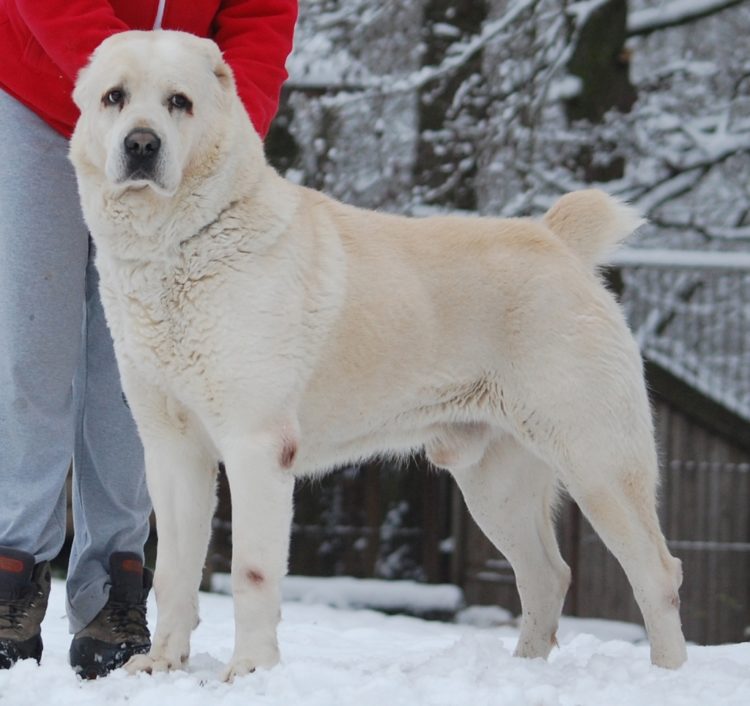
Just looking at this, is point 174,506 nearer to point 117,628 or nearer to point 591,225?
point 117,628

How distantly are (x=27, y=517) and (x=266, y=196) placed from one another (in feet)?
3.23

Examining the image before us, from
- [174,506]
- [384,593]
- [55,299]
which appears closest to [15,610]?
[174,506]

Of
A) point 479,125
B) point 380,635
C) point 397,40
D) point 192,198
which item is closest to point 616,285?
point 479,125

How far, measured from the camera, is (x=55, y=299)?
10.2 feet

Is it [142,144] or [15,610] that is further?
[15,610]

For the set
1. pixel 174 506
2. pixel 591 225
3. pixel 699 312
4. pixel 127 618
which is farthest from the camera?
pixel 699 312

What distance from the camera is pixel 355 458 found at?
3.33 meters

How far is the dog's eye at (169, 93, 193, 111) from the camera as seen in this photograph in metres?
→ 2.80

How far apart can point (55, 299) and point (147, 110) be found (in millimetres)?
620

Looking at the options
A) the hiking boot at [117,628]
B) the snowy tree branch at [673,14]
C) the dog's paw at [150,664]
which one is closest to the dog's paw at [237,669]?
the dog's paw at [150,664]

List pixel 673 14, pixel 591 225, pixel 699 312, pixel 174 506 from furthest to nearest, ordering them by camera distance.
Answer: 1. pixel 673 14
2. pixel 699 312
3. pixel 591 225
4. pixel 174 506

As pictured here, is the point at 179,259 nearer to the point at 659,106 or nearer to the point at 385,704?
the point at 385,704

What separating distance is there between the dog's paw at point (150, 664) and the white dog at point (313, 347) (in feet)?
0.05

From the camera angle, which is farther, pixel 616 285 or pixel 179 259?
pixel 616 285
